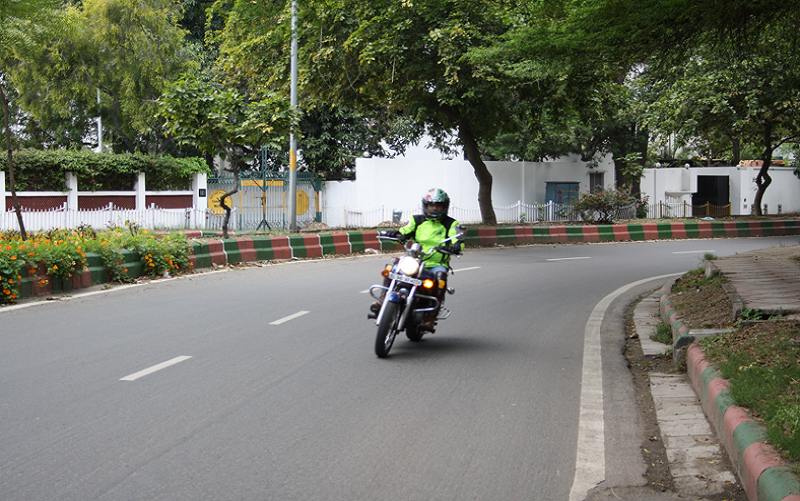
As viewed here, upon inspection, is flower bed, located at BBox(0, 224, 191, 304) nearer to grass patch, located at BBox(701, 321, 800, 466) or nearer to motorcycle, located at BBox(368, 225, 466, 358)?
motorcycle, located at BBox(368, 225, 466, 358)

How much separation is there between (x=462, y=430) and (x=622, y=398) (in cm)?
185

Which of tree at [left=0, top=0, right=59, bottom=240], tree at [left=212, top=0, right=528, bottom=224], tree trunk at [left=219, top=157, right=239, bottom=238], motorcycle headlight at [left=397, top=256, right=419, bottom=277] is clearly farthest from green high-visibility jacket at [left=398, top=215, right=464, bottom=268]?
tree at [left=212, top=0, right=528, bottom=224]

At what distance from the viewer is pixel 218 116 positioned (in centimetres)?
1848

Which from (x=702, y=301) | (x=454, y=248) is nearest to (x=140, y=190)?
(x=454, y=248)

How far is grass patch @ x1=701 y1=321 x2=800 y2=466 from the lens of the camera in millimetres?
4545

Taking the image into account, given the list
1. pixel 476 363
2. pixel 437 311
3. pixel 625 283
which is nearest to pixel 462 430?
pixel 476 363

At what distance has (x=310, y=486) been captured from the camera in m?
4.45

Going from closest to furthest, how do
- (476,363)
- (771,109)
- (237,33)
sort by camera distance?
(476,363) < (237,33) < (771,109)

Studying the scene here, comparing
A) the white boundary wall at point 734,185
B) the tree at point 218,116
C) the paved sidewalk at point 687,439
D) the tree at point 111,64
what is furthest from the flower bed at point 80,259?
the white boundary wall at point 734,185

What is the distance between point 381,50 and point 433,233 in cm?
1315

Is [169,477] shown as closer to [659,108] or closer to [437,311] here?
[437,311]

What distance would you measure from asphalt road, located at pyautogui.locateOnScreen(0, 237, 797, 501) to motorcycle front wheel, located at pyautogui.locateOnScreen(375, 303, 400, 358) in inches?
5.3

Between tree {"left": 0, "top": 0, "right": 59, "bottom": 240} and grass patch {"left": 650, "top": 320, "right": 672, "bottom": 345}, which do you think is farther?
tree {"left": 0, "top": 0, "right": 59, "bottom": 240}

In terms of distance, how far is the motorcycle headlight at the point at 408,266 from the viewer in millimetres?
7934
